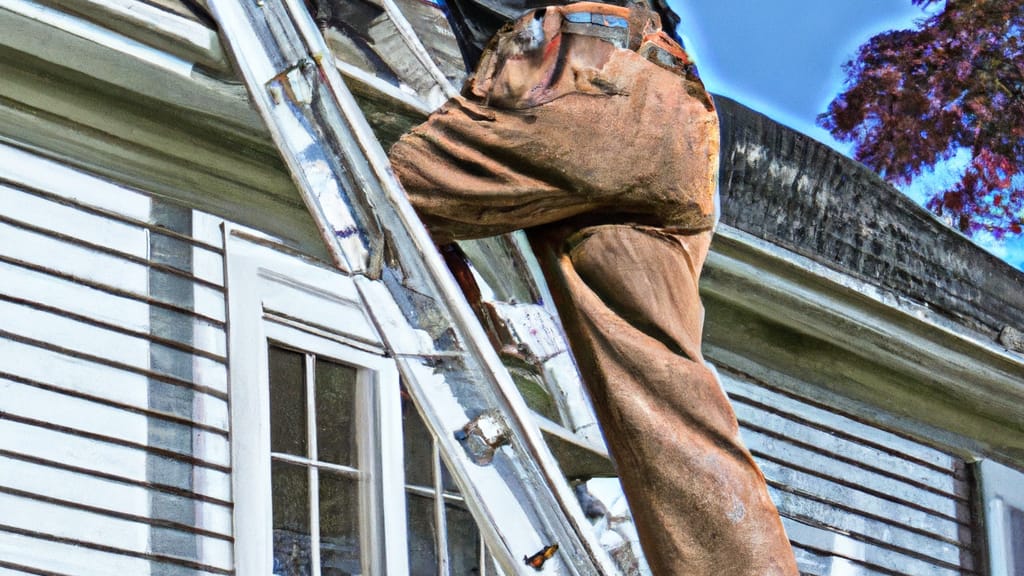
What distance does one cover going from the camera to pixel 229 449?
16.9 feet

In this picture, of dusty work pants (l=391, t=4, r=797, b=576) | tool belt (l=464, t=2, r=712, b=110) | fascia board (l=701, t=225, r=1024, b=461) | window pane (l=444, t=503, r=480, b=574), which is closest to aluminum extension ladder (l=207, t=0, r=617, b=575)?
dusty work pants (l=391, t=4, r=797, b=576)

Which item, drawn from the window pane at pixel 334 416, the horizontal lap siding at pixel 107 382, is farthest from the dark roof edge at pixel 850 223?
the horizontal lap siding at pixel 107 382

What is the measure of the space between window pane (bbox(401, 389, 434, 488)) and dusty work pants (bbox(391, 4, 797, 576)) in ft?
6.45

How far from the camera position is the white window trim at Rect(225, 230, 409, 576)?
16.4 feet

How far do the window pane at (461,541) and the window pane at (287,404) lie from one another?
21.9 inches

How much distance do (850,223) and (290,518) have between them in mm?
3433

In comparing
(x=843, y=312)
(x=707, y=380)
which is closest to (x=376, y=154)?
(x=707, y=380)

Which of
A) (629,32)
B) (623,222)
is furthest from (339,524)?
(629,32)

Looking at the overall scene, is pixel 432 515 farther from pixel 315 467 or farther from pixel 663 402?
pixel 663 402

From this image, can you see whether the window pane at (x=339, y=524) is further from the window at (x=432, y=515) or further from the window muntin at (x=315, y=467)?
the window at (x=432, y=515)

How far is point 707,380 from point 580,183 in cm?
47

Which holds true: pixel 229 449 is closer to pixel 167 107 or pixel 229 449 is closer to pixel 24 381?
pixel 24 381

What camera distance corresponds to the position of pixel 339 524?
520 cm

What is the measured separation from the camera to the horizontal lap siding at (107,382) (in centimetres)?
468
